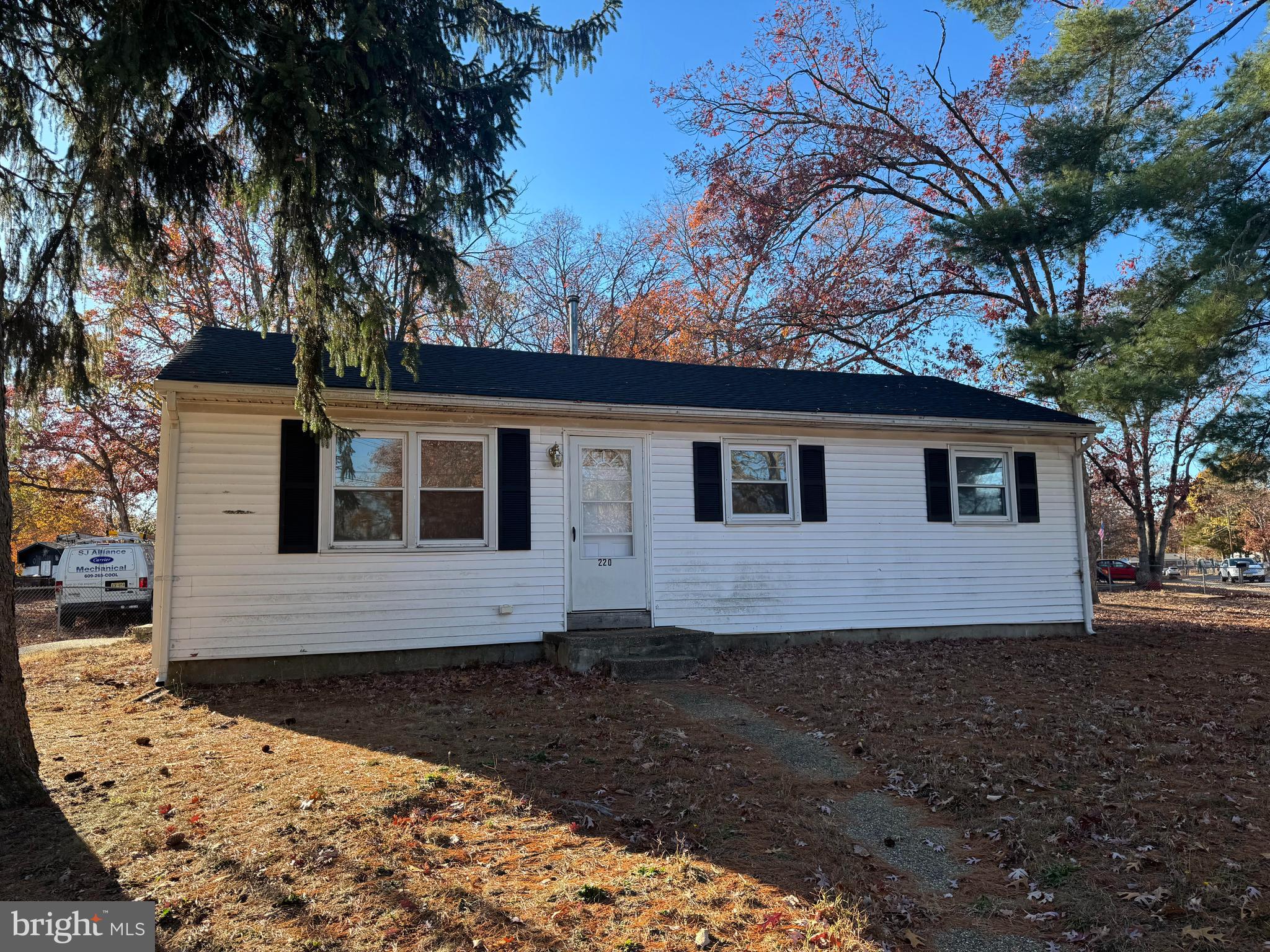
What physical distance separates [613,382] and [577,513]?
210 centimetres

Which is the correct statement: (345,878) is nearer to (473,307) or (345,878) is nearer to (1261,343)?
(1261,343)

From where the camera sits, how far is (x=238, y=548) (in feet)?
25.8

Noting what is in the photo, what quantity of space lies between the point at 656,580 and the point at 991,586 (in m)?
5.11

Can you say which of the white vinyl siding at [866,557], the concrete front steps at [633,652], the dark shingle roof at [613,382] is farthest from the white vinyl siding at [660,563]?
the concrete front steps at [633,652]

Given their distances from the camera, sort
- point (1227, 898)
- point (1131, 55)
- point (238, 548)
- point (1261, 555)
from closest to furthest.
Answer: point (1227, 898) < point (238, 548) < point (1131, 55) < point (1261, 555)

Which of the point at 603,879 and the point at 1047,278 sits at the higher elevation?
the point at 1047,278

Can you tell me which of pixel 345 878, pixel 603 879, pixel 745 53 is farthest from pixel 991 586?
pixel 745 53

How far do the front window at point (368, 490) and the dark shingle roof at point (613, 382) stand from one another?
2.24 feet

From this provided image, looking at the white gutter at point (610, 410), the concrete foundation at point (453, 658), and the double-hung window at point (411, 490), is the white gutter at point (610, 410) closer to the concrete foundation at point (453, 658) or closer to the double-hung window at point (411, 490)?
the double-hung window at point (411, 490)

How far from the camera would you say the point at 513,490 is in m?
8.84

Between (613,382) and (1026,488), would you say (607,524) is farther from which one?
(1026,488)

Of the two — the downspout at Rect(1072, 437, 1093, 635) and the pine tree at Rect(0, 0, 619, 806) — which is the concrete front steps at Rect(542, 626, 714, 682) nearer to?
the pine tree at Rect(0, 0, 619, 806)

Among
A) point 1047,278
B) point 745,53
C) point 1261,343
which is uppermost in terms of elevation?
point 745,53

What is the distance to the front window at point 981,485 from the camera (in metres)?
11.0
